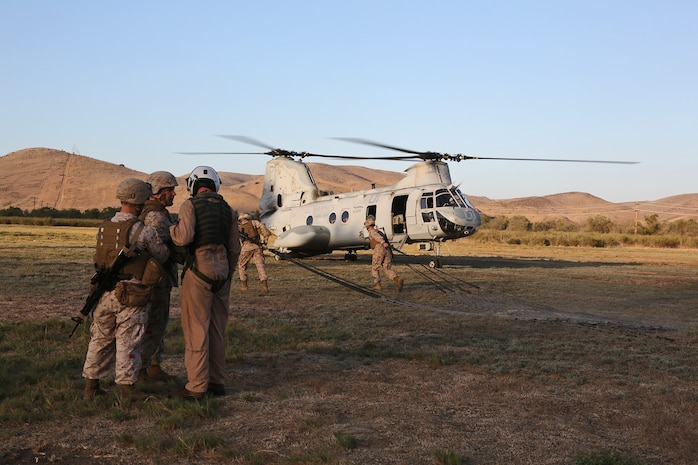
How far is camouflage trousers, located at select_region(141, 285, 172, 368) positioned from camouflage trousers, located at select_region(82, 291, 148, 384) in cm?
63

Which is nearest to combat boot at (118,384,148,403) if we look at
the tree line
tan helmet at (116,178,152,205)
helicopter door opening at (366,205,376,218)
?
tan helmet at (116,178,152,205)

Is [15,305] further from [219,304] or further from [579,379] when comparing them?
[579,379]

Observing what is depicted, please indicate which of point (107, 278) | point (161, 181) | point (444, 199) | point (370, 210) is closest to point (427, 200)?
point (444, 199)

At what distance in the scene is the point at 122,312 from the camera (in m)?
5.66

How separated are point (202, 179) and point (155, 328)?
5.07ft

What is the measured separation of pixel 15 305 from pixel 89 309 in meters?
6.96

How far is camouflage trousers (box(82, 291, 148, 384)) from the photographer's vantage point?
5.63 m

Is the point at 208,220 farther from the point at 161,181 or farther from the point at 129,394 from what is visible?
the point at 129,394

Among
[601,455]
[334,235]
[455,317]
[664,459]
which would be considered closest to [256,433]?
[601,455]

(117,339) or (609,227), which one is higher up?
(609,227)

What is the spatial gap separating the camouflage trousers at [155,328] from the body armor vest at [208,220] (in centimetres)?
86

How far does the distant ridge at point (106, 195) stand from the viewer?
130m

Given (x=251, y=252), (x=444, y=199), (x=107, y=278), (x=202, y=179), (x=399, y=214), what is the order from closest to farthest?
(x=107, y=278)
(x=202, y=179)
(x=251, y=252)
(x=444, y=199)
(x=399, y=214)

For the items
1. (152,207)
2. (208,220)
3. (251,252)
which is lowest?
(251,252)
